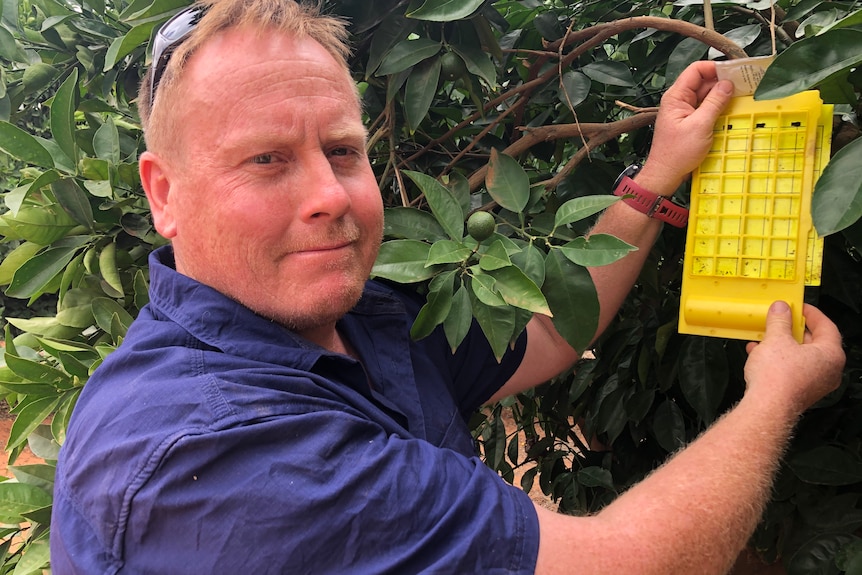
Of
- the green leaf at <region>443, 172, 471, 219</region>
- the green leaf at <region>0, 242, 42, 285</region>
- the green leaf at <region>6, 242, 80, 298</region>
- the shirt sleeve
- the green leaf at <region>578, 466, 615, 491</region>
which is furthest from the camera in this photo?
the green leaf at <region>578, 466, 615, 491</region>

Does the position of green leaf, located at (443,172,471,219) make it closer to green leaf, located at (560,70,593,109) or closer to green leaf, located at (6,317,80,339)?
green leaf, located at (560,70,593,109)

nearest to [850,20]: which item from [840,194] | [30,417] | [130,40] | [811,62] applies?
[811,62]

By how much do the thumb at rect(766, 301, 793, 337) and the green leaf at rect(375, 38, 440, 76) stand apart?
0.76m

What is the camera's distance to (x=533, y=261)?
110 centimetres

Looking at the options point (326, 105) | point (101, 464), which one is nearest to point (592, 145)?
point (326, 105)

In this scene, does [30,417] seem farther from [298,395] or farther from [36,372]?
[298,395]

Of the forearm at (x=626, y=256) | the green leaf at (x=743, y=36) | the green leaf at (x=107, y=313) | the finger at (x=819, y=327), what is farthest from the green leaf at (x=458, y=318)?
the green leaf at (x=107, y=313)

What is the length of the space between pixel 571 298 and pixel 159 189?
0.72 metres

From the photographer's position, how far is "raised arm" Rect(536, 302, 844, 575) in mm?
863

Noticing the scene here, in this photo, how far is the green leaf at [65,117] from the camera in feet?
4.50

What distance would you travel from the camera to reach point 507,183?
4.06 feet

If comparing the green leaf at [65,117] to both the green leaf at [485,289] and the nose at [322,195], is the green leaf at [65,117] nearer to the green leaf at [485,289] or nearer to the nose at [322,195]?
the nose at [322,195]

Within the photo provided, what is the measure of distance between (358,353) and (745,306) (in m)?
0.67

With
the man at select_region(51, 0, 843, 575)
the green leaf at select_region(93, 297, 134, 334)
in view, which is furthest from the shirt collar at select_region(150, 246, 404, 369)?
the green leaf at select_region(93, 297, 134, 334)
